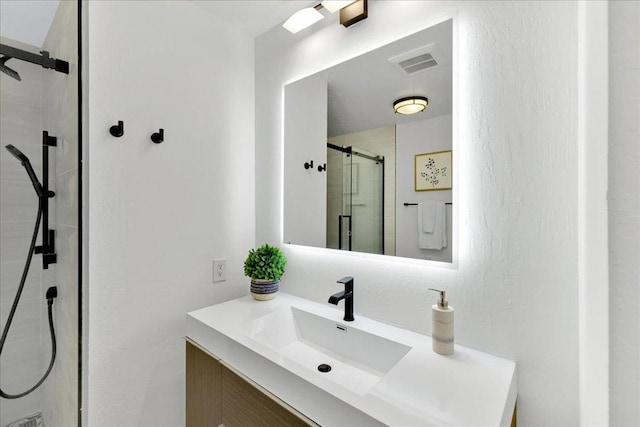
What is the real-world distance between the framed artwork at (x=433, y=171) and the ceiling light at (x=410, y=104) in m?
0.17

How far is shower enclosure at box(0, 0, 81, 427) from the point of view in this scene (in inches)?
47.2

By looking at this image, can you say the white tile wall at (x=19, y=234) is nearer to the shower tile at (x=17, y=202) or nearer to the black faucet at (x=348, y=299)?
the shower tile at (x=17, y=202)

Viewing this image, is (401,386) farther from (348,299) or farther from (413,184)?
(413,184)

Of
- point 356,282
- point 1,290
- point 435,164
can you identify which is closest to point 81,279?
point 1,290

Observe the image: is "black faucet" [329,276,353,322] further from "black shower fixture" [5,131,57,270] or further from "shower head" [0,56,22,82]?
"shower head" [0,56,22,82]

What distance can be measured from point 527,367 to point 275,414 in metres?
0.72

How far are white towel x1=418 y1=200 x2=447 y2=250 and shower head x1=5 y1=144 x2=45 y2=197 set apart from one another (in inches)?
A: 67.4

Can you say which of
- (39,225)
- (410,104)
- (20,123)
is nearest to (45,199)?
(39,225)

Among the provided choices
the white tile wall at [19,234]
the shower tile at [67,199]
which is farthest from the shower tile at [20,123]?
the shower tile at [67,199]

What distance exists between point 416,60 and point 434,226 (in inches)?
23.5

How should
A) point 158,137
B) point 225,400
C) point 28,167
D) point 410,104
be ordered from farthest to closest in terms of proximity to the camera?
point 28,167 → point 158,137 → point 410,104 → point 225,400

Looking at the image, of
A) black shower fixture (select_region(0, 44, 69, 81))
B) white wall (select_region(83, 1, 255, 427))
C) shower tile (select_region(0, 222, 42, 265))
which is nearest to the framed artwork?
white wall (select_region(83, 1, 255, 427))

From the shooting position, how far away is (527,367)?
82 centimetres

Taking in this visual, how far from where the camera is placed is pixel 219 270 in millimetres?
1447
